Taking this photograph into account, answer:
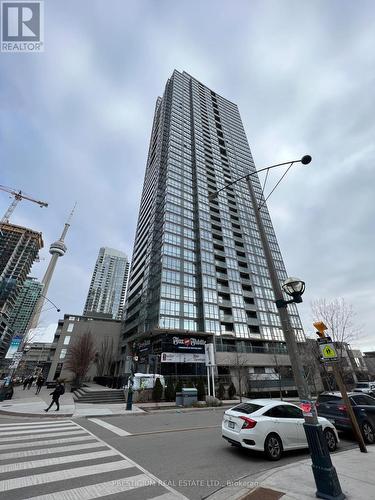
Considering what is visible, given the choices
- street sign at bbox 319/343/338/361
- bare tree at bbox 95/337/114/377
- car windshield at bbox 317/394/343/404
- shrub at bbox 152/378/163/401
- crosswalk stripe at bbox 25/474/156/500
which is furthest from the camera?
bare tree at bbox 95/337/114/377

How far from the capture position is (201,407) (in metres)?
20.3

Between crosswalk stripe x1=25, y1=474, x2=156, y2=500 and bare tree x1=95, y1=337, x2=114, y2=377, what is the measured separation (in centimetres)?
5708

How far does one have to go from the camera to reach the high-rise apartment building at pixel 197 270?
40.3 metres

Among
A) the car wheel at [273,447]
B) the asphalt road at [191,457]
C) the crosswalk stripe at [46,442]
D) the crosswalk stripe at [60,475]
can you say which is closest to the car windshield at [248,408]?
the car wheel at [273,447]

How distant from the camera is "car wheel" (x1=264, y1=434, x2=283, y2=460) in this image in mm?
6824

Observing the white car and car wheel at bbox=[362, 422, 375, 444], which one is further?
car wheel at bbox=[362, 422, 375, 444]

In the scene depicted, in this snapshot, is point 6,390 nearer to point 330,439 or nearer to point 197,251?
point 330,439

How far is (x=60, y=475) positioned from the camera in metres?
5.07

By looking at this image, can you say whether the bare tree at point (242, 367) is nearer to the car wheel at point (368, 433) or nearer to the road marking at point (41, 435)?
the car wheel at point (368, 433)

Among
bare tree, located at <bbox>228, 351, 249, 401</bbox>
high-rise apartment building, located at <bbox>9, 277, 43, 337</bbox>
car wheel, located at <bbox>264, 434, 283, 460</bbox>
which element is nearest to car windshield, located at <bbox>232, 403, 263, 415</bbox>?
car wheel, located at <bbox>264, 434, 283, 460</bbox>

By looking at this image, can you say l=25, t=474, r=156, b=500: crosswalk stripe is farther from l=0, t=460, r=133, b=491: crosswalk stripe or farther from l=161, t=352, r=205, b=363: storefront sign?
l=161, t=352, r=205, b=363: storefront sign

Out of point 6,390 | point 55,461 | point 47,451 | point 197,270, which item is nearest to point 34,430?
point 47,451

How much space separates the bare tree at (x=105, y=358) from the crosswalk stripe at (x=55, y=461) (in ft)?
180

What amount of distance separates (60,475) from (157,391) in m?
19.6
